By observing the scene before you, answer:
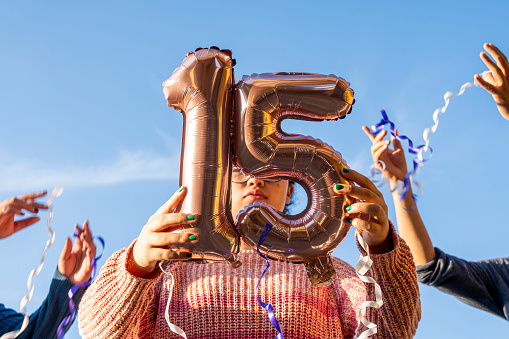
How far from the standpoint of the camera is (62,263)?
5.76ft

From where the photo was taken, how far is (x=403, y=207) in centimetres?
232

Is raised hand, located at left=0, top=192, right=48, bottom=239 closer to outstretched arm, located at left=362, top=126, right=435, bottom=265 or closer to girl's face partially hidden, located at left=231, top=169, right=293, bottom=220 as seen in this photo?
girl's face partially hidden, located at left=231, top=169, right=293, bottom=220

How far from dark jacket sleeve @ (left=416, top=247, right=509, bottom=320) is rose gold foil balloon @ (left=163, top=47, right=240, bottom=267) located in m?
1.50

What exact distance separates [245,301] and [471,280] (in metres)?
1.41

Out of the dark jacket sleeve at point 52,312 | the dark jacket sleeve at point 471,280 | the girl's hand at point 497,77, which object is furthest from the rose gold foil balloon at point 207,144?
the dark jacket sleeve at point 471,280

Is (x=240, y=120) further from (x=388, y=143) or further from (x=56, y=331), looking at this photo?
(x=56, y=331)

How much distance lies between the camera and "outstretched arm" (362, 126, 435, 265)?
1.91 metres

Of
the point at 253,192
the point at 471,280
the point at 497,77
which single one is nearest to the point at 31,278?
the point at 253,192

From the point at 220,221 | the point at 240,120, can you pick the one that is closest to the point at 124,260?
the point at 220,221

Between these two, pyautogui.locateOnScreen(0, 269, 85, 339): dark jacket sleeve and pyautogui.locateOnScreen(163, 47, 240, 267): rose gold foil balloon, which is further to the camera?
pyautogui.locateOnScreen(0, 269, 85, 339): dark jacket sleeve

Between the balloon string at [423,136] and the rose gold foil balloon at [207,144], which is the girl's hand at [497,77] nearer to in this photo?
the balloon string at [423,136]

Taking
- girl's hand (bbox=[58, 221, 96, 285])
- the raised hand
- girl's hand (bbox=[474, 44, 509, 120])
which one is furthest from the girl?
girl's hand (bbox=[474, 44, 509, 120])

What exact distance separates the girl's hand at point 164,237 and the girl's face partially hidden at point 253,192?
48cm

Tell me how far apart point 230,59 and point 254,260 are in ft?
2.26
